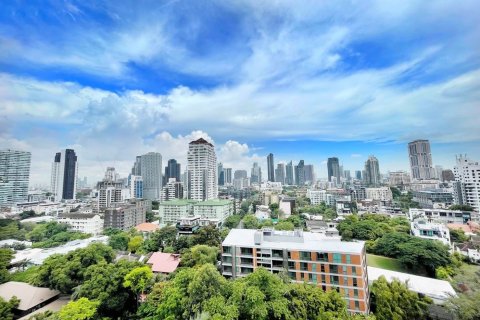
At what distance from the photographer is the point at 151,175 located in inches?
2768

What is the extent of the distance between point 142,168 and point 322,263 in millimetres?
67963

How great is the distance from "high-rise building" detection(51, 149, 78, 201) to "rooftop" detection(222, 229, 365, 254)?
6857 cm

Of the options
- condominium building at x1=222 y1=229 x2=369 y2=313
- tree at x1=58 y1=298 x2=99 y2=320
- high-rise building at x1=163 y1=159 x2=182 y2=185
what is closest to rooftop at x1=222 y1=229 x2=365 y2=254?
condominium building at x1=222 y1=229 x2=369 y2=313

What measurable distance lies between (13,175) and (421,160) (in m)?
106

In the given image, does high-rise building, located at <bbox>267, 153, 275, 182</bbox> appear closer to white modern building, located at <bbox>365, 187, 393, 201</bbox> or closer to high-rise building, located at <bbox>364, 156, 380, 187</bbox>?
high-rise building, located at <bbox>364, 156, 380, 187</bbox>

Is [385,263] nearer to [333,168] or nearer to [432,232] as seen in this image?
[432,232]

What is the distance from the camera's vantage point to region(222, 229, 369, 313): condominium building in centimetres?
1207

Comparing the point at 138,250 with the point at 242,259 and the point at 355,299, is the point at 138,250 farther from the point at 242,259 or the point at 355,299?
the point at 355,299

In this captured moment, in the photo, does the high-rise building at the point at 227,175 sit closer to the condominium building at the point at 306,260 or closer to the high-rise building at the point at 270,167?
the high-rise building at the point at 270,167

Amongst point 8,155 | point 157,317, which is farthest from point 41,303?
point 8,155

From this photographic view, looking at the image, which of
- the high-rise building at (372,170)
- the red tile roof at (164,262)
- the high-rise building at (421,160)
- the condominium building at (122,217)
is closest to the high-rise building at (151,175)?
the condominium building at (122,217)

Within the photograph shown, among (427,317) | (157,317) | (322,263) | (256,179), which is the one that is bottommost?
(427,317)

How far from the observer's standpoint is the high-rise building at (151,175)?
70.2m

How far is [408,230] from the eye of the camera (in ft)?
76.2
